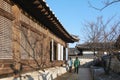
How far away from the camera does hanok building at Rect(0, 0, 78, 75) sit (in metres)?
10.5

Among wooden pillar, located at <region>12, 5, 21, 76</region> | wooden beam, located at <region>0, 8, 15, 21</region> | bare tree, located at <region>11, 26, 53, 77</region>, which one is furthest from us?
bare tree, located at <region>11, 26, 53, 77</region>

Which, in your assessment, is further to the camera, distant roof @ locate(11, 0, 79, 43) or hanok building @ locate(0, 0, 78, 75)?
distant roof @ locate(11, 0, 79, 43)

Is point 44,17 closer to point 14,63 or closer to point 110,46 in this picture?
point 14,63

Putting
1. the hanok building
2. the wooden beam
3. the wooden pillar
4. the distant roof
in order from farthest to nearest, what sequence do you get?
the distant roof
the wooden pillar
the hanok building
the wooden beam

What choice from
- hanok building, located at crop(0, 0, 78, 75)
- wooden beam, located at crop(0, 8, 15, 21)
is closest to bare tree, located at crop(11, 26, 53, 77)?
hanok building, located at crop(0, 0, 78, 75)

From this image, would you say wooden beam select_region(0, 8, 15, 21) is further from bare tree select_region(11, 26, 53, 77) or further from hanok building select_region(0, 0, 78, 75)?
bare tree select_region(11, 26, 53, 77)

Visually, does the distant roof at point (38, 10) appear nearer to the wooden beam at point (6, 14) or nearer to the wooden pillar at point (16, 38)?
the wooden pillar at point (16, 38)

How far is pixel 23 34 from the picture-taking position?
1291cm

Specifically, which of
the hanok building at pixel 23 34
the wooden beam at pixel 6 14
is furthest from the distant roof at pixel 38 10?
the wooden beam at pixel 6 14

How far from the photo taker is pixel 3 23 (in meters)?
10.4

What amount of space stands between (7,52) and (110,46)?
1525 centimetres

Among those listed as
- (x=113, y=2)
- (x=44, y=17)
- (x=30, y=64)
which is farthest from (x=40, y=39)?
(x=113, y=2)

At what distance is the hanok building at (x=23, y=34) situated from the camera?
10516mm

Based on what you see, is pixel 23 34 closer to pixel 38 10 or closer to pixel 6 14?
pixel 38 10
